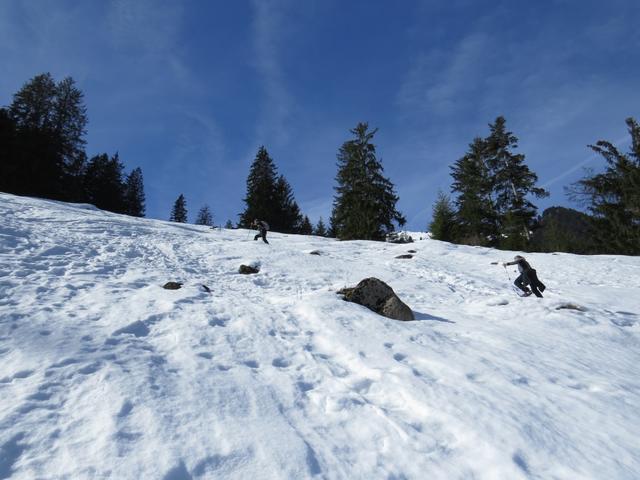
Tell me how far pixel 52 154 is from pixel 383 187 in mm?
34263

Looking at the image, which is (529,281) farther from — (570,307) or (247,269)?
(247,269)

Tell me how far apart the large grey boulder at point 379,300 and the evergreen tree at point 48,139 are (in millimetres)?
38885

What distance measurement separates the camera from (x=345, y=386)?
205 inches

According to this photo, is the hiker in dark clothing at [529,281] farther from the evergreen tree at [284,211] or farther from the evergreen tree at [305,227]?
the evergreen tree at [305,227]

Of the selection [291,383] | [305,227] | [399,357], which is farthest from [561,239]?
[305,227]

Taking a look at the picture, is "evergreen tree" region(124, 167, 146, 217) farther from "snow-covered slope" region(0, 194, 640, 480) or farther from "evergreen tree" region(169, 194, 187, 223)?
"snow-covered slope" region(0, 194, 640, 480)

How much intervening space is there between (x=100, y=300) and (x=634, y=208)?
105ft

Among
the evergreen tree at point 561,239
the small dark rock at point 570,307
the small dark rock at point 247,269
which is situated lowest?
the small dark rock at point 570,307

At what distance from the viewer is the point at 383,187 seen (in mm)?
31828

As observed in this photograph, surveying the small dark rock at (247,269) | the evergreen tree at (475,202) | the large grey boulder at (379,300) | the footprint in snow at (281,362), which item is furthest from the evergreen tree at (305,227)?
the footprint in snow at (281,362)

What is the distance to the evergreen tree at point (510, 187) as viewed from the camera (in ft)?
93.6

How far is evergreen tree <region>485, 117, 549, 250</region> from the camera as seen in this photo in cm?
2852

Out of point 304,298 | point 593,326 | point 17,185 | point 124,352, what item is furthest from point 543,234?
point 17,185

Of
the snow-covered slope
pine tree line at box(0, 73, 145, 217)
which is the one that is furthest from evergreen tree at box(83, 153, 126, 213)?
the snow-covered slope
